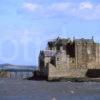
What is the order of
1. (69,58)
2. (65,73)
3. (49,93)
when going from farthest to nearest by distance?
(69,58) → (65,73) → (49,93)

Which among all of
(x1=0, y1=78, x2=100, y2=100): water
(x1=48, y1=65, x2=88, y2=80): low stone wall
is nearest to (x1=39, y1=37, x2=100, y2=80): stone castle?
(x1=48, y1=65, x2=88, y2=80): low stone wall

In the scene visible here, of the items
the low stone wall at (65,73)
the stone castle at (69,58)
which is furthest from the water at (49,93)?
the stone castle at (69,58)

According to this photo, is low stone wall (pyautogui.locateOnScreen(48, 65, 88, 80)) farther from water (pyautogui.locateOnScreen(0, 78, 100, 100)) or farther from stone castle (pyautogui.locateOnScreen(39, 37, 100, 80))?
water (pyautogui.locateOnScreen(0, 78, 100, 100))

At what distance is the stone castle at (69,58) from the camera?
157 metres

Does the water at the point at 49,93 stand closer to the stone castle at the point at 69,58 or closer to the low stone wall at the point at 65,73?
the low stone wall at the point at 65,73

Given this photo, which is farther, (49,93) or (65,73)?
(65,73)

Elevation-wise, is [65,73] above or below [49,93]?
above

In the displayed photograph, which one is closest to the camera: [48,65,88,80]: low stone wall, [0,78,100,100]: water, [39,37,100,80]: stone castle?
[0,78,100,100]: water

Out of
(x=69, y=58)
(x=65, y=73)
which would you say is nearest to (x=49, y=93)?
(x=65, y=73)

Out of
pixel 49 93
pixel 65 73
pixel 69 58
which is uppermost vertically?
pixel 69 58

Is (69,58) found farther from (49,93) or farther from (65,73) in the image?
(49,93)

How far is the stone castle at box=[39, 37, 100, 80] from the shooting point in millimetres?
156625

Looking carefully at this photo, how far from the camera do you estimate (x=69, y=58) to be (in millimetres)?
164875

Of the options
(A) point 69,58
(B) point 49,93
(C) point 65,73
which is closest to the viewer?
(B) point 49,93
